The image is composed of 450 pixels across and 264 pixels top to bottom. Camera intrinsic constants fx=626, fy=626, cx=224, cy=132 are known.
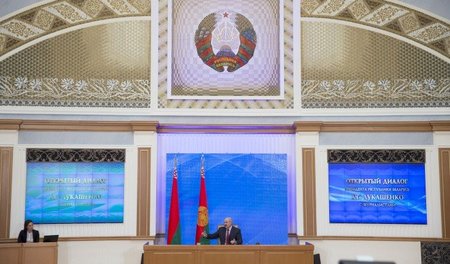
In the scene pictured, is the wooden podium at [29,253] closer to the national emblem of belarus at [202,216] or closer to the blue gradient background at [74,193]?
the blue gradient background at [74,193]

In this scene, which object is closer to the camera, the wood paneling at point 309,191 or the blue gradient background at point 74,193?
the blue gradient background at point 74,193

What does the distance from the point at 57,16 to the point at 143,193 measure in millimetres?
3587

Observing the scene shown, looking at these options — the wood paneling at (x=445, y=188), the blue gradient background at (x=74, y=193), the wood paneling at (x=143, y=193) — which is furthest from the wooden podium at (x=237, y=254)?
the wood paneling at (x=445, y=188)

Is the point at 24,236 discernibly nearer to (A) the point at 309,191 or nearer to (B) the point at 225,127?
(B) the point at 225,127

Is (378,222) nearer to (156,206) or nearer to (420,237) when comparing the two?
(420,237)

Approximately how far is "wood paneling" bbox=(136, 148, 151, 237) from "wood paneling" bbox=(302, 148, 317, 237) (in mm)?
2788

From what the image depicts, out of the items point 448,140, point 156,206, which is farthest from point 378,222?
point 156,206

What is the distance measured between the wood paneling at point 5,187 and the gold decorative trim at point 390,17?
5.93 m

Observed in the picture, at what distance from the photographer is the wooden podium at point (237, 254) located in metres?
9.73

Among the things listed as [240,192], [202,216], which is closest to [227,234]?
[202,216]

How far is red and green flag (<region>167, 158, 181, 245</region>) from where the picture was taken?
10.9 m

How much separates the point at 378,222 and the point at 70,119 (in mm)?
5828

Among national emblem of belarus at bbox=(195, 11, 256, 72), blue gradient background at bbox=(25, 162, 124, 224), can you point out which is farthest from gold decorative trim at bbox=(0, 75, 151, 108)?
national emblem of belarus at bbox=(195, 11, 256, 72)

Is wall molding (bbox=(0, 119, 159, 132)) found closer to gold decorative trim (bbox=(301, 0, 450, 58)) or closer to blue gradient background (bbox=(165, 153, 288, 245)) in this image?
blue gradient background (bbox=(165, 153, 288, 245))
